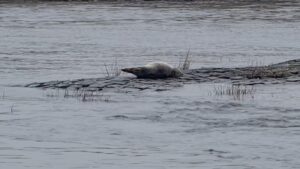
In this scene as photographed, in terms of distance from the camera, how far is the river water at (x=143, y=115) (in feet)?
42.1

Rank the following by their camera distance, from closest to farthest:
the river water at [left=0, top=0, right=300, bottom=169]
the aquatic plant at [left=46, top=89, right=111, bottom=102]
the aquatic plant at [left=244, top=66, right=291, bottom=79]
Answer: the river water at [left=0, top=0, right=300, bottom=169], the aquatic plant at [left=46, top=89, right=111, bottom=102], the aquatic plant at [left=244, top=66, right=291, bottom=79]

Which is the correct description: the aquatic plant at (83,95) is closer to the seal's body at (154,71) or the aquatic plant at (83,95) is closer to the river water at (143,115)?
the river water at (143,115)

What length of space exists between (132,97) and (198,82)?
96.8 inches

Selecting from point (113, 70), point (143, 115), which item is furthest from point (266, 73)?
point (143, 115)

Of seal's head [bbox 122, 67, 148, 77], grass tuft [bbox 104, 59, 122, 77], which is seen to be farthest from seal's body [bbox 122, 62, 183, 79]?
grass tuft [bbox 104, 59, 122, 77]

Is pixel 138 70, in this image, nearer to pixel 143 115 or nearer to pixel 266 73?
pixel 266 73

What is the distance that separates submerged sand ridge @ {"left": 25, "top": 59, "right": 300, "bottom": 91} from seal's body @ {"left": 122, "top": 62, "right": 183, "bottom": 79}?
129 millimetres

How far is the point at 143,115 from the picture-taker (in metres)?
16.3

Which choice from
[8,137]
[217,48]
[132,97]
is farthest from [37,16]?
[8,137]

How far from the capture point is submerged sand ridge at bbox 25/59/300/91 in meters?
19.8

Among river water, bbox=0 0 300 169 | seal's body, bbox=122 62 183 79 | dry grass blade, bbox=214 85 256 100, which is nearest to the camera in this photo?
river water, bbox=0 0 300 169

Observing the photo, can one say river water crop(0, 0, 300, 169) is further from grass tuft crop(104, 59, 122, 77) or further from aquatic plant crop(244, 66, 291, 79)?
aquatic plant crop(244, 66, 291, 79)

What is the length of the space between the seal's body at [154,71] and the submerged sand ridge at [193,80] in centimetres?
13

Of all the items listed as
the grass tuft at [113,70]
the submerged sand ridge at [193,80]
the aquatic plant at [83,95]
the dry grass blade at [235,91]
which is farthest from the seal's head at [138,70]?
the dry grass blade at [235,91]
